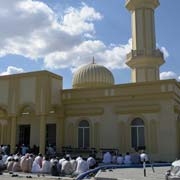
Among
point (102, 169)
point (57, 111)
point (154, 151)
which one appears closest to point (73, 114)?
point (57, 111)

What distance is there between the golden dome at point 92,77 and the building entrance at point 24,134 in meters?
5.18

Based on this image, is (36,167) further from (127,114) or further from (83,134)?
(127,114)

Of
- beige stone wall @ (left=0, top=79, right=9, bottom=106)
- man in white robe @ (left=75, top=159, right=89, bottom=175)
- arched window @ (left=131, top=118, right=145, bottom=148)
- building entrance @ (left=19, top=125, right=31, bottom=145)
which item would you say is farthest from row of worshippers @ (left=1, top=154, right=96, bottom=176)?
building entrance @ (left=19, top=125, right=31, bottom=145)

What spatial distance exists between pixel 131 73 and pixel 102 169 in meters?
13.3

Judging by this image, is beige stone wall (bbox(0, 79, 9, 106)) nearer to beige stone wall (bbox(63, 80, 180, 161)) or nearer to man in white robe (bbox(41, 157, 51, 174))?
beige stone wall (bbox(63, 80, 180, 161))

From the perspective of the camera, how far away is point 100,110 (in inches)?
853

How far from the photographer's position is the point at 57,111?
22.9 metres

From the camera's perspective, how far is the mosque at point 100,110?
1992cm

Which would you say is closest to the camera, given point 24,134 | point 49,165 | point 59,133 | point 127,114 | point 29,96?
point 49,165

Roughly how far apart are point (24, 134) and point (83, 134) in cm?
541

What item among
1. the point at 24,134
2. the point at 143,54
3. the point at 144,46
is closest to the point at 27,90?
the point at 24,134

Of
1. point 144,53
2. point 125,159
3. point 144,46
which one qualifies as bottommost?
point 125,159

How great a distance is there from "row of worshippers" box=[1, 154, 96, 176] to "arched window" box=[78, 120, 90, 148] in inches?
209

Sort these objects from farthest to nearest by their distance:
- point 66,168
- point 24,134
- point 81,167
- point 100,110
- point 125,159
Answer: point 24,134 < point 100,110 < point 125,159 < point 66,168 < point 81,167
